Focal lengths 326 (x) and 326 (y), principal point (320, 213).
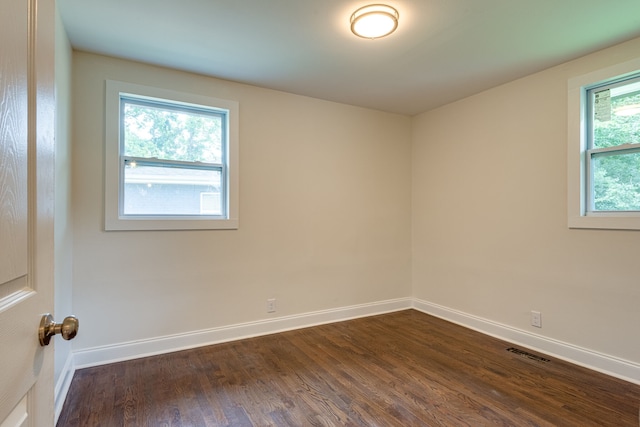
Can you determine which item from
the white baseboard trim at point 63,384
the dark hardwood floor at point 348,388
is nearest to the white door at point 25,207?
the dark hardwood floor at point 348,388

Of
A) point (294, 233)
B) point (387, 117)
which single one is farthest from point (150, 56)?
point (387, 117)

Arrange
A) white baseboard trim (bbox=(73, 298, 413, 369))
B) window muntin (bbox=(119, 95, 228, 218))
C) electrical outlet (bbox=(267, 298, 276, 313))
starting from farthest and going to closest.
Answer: electrical outlet (bbox=(267, 298, 276, 313))
window muntin (bbox=(119, 95, 228, 218))
white baseboard trim (bbox=(73, 298, 413, 369))

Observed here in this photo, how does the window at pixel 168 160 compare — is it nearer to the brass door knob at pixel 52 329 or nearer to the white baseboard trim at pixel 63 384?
the white baseboard trim at pixel 63 384

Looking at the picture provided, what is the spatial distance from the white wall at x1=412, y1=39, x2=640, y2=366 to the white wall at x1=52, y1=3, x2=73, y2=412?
367 centimetres

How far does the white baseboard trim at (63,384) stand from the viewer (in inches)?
79.5

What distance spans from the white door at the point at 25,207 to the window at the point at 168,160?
2164 millimetres

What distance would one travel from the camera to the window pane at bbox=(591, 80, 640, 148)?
252 centimetres

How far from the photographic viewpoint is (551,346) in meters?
2.86

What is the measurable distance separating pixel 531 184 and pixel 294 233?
7.77ft

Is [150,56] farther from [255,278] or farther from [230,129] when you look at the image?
[255,278]

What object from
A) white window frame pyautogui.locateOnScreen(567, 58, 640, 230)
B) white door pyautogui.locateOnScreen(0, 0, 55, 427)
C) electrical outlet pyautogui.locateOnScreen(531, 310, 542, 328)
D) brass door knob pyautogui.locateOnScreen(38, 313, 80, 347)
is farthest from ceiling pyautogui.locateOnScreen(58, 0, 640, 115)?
electrical outlet pyautogui.locateOnScreen(531, 310, 542, 328)

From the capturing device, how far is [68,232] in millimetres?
2475

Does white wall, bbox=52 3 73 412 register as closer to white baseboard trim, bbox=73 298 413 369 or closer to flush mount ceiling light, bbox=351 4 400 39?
white baseboard trim, bbox=73 298 413 369

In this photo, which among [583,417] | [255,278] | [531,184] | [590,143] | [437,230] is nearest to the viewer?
[583,417]
